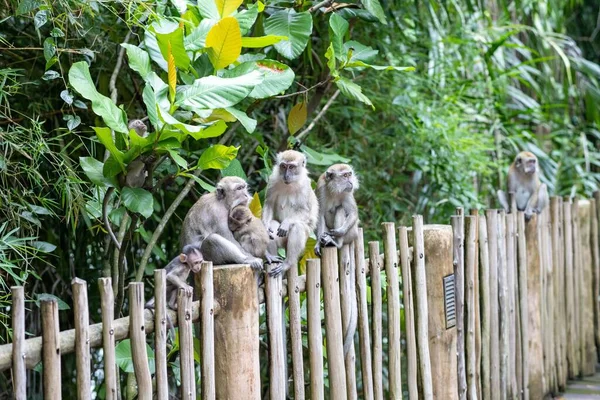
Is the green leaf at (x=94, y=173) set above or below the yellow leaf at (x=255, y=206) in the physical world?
above

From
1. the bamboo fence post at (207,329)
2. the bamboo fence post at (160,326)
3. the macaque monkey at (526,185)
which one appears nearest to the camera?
the bamboo fence post at (160,326)

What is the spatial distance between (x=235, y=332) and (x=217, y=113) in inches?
38.3

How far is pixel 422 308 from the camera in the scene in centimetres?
454

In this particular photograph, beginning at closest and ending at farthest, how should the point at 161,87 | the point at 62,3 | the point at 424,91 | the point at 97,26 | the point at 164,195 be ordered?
the point at 161,87 → the point at 62,3 → the point at 97,26 → the point at 164,195 → the point at 424,91

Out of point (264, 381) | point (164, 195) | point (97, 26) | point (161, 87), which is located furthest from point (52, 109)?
point (264, 381)

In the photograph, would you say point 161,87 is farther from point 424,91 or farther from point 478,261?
point 424,91

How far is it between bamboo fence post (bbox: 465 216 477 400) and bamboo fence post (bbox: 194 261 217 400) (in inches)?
88.3

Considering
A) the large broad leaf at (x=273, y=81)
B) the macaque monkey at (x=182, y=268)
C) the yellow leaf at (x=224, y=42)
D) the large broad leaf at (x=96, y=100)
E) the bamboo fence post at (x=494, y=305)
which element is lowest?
the bamboo fence post at (x=494, y=305)

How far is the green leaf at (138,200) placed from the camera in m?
3.25

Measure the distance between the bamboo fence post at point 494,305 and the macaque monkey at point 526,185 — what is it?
1.84 meters

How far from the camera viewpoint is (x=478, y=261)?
5359 millimetres

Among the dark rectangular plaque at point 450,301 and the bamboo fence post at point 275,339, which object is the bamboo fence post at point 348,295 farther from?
the dark rectangular plaque at point 450,301

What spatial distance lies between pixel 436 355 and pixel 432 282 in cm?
42

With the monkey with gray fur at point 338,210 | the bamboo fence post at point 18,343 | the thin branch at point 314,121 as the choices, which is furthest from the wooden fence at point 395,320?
the thin branch at point 314,121
